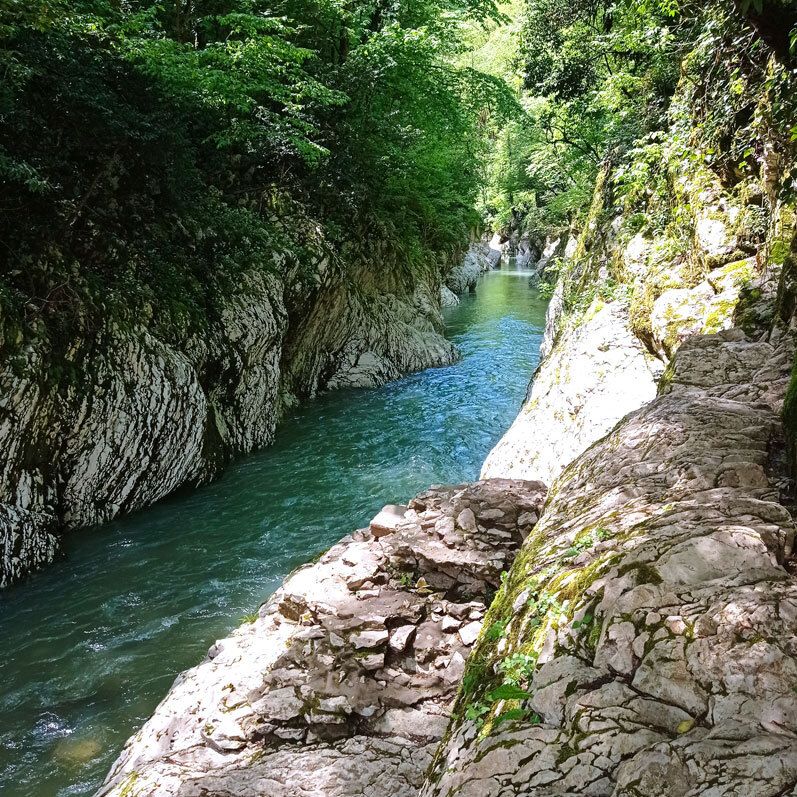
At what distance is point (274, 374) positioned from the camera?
11.5 meters

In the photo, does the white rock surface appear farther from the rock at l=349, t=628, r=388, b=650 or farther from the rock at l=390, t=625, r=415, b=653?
the rock at l=349, t=628, r=388, b=650

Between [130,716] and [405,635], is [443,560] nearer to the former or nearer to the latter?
[405,635]

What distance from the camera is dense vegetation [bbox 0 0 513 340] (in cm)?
712

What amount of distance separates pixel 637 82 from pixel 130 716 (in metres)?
12.4

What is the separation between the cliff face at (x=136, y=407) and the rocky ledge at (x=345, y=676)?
372cm

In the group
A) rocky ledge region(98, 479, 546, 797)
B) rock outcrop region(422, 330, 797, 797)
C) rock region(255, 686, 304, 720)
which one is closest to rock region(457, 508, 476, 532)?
rocky ledge region(98, 479, 546, 797)

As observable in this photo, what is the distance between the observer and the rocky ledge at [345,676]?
3.12 meters

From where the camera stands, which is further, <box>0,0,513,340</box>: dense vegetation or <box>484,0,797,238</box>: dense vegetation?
<box>0,0,513,340</box>: dense vegetation

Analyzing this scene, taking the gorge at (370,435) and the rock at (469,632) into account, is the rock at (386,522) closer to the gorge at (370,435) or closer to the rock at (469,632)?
the gorge at (370,435)

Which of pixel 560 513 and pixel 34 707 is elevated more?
pixel 560 513

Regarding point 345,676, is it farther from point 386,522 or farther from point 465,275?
point 465,275

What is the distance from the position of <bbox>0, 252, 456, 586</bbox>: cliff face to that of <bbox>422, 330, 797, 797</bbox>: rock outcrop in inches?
238

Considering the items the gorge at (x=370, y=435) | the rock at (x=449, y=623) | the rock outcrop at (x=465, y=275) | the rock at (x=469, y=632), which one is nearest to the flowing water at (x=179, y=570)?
the gorge at (x=370, y=435)

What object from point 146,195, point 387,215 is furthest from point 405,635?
point 387,215
